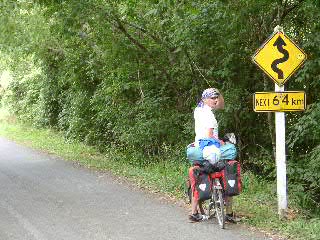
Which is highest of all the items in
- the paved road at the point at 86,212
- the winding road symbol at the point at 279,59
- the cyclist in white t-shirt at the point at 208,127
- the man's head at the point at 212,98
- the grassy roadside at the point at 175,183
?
the winding road symbol at the point at 279,59

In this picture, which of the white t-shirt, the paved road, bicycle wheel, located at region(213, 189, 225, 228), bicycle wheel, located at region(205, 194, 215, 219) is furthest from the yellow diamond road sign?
the paved road

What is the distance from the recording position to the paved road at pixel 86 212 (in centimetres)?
727

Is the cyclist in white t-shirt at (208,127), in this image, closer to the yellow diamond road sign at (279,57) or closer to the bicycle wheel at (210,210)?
the bicycle wheel at (210,210)

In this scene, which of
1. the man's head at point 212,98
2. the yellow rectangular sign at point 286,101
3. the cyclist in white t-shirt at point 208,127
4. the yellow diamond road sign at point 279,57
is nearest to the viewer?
the cyclist in white t-shirt at point 208,127

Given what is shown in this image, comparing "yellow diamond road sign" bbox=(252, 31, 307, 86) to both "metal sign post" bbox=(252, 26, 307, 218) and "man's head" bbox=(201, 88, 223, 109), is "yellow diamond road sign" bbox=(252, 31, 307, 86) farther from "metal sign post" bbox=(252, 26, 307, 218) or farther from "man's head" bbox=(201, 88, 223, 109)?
"man's head" bbox=(201, 88, 223, 109)

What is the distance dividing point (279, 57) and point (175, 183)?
4073 mm

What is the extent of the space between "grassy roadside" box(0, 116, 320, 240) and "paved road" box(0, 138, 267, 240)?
0.47 m

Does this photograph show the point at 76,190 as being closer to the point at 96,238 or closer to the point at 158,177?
the point at 158,177

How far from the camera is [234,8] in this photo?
400 inches

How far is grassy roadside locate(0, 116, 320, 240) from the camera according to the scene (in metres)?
7.26

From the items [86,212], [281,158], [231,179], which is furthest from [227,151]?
[86,212]

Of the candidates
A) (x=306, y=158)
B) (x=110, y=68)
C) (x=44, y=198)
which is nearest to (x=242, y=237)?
(x=306, y=158)

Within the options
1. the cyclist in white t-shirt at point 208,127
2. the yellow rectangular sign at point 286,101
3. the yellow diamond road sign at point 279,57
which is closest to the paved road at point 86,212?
the cyclist in white t-shirt at point 208,127

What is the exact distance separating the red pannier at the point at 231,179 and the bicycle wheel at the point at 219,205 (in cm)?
12
